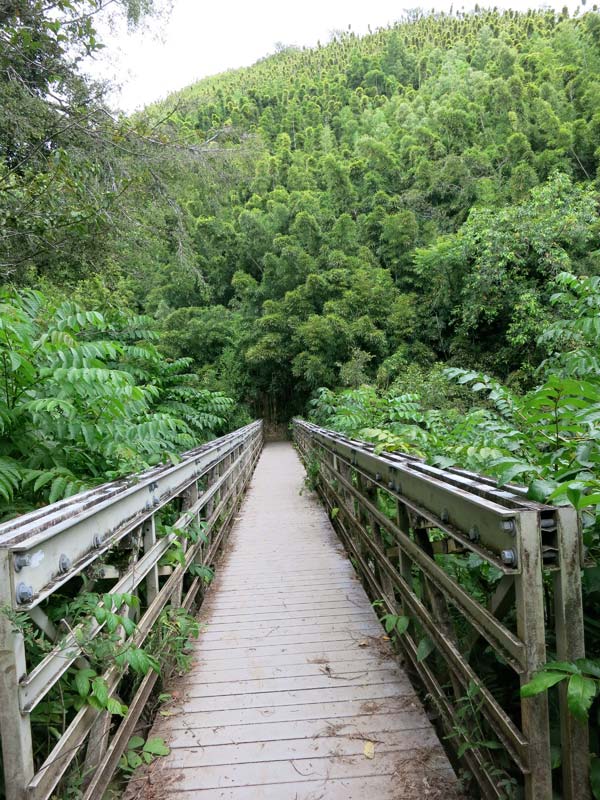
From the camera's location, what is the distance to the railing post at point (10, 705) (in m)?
1.08

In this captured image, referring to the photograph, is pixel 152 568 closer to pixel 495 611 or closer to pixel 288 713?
pixel 288 713

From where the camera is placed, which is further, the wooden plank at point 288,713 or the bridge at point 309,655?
the wooden plank at point 288,713

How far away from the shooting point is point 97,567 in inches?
64.1

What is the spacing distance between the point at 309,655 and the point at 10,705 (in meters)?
1.80

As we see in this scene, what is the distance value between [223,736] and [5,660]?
3.97ft

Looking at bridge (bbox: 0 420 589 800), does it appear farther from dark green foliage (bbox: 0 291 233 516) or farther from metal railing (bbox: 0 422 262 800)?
dark green foliage (bbox: 0 291 233 516)

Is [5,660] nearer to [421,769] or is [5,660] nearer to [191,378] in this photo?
[421,769]

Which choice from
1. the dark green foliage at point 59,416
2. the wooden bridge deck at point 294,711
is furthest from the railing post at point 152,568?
the wooden bridge deck at point 294,711

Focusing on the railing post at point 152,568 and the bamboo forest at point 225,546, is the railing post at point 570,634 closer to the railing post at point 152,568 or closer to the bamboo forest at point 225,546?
the bamboo forest at point 225,546

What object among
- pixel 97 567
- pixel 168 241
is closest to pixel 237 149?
pixel 168 241

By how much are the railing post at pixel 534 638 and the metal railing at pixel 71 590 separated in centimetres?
111

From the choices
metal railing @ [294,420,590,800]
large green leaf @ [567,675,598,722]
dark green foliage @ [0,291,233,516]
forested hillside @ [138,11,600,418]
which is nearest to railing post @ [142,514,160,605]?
dark green foliage @ [0,291,233,516]

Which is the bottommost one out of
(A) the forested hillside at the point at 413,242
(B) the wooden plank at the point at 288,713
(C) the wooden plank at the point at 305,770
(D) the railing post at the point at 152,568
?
(B) the wooden plank at the point at 288,713

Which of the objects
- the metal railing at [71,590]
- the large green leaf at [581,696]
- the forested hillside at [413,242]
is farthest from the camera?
the forested hillside at [413,242]
